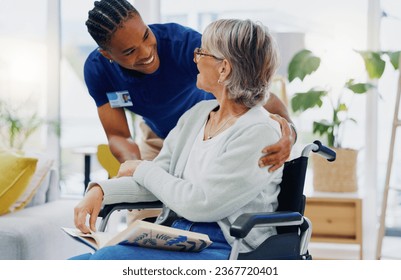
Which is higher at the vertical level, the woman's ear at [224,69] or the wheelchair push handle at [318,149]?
the woman's ear at [224,69]

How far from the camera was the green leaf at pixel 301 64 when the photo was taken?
10.5 feet

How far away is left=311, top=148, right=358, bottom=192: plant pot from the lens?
3.20m

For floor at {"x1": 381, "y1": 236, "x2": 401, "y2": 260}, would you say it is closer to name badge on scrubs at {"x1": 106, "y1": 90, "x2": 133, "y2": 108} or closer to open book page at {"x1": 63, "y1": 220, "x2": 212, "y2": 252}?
name badge on scrubs at {"x1": 106, "y1": 90, "x2": 133, "y2": 108}

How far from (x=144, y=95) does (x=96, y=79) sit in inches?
6.3

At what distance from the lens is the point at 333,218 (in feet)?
10.4

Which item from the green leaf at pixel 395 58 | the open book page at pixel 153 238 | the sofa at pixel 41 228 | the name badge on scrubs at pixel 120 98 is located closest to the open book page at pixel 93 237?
the open book page at pixel 153 238

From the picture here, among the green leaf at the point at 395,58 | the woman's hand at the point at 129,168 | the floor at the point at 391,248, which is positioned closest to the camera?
the woman's hand at the point at 129,168

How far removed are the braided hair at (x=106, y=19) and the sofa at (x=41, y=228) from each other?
791 mm

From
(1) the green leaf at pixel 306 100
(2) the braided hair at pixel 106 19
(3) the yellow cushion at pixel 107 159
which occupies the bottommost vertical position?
(3) the yellow cushion at pixel 107 159

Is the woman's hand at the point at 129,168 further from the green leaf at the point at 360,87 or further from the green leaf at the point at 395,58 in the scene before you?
the green leaf at the point at 395,58

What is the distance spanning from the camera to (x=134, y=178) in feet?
5.69

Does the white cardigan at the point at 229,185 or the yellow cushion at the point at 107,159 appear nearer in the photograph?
the white cardigan at the point at 229,185

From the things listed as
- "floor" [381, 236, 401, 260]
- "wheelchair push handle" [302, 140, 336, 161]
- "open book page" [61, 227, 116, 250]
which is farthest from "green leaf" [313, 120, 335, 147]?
"open book page" [61, 227, 116, 250]

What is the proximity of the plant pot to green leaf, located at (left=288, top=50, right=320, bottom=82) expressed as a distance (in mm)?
399
